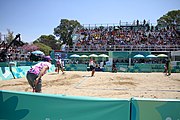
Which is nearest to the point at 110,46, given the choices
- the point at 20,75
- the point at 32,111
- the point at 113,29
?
the point at 113,29

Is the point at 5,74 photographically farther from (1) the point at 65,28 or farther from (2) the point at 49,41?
(2) the point at 49,41

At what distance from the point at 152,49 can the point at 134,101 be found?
31297 mm

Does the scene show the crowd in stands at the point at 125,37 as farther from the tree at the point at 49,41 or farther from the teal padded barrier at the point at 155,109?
the tree at the point at 49,41

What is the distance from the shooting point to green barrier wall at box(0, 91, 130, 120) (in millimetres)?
3129

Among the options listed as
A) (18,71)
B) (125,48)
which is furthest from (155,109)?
(125,48)

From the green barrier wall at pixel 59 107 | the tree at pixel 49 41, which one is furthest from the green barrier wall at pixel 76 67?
the tree at pixel 49 41

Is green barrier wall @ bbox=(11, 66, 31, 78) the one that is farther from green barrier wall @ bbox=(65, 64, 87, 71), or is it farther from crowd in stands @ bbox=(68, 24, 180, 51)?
crowd in stands @ bbox=(68, 24, 180, 51)

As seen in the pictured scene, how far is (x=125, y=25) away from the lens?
40000 millimetres

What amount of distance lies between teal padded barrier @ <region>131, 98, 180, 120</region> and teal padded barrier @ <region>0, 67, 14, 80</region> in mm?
13184

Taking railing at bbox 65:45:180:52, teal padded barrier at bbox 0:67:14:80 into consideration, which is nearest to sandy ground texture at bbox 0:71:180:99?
teal padded barrier at bbox 0:67:14:80

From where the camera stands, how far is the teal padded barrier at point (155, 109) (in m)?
3.01

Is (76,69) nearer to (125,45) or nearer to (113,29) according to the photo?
(125,45)

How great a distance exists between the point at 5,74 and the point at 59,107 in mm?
12810

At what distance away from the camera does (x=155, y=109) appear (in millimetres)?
3018
